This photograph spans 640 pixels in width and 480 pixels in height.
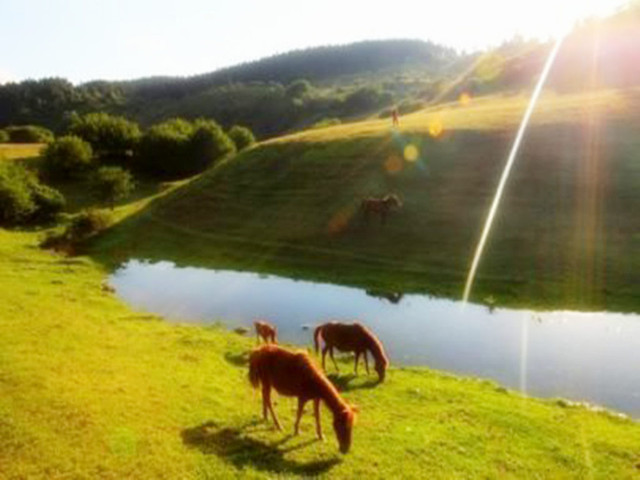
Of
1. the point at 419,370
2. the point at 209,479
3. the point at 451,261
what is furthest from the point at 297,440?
the point at 451,261

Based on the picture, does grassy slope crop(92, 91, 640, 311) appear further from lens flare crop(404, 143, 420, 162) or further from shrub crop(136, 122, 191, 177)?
shrub crop(136, 122, 191, 177)

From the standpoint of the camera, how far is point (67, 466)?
18.3 m

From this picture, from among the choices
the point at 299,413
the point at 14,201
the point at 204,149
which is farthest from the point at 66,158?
the point at 299,413

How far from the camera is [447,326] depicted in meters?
40.1

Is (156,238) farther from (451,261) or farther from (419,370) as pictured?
(419,370)

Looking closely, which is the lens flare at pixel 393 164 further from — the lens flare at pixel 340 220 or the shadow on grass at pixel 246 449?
the shadow on grass at pixel 246 449

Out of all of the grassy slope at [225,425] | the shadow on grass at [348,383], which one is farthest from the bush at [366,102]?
the shadow on grass at [348,383]

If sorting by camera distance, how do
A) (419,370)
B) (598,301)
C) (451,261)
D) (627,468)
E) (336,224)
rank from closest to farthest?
(627,468) < (419,370) < (598,301) < (451,261) < (336,224)

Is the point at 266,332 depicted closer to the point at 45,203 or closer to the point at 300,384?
the point at 300,384

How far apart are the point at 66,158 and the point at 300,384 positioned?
88541 millimetres

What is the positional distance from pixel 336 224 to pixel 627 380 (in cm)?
3439

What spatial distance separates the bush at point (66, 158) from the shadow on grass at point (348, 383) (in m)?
82.3

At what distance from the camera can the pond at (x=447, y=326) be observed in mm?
31891

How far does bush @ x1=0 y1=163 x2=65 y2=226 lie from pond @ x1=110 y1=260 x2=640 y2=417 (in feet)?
83.8
